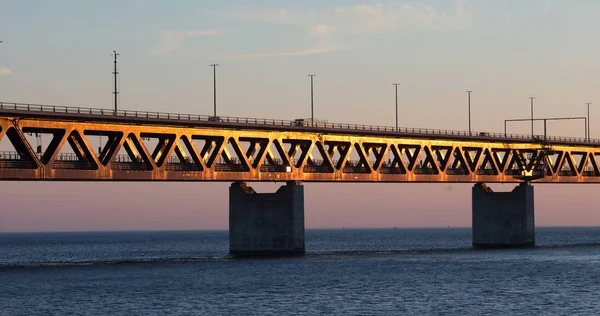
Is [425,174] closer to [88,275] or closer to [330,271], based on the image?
[330,271]

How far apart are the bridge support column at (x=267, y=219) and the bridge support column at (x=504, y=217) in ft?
132

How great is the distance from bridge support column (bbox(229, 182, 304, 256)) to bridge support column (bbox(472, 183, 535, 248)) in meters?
40.4

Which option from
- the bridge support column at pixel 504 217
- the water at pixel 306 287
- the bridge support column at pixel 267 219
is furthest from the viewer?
the bridge support column at pixel 504 217

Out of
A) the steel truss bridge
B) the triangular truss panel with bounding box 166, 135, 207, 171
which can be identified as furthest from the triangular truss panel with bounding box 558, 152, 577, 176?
the triangular truss panel with bounding box 166, 135, 207, 171

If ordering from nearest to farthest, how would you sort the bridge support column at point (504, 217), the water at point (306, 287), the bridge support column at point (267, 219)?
the water at point (306, 287) < the bridge support column at point (267, 219) < the bridge support column at point (504, 217)

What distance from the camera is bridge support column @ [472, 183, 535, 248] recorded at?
15500 cm

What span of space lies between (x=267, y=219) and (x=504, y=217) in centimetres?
4401

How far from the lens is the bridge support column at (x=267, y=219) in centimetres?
12250

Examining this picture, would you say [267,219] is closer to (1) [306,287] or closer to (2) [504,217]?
(1) [306,287]

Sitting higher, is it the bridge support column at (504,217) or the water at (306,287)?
the bridge support column at (504,217)

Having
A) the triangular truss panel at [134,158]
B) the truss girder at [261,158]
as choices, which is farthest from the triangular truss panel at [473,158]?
the triangular truss panel at [134,158]

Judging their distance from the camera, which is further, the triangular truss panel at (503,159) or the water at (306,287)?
the triangular truss panel at (503,159)

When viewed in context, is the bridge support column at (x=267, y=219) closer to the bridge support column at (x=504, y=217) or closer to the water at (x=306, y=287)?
the water at (x=306, y=287)

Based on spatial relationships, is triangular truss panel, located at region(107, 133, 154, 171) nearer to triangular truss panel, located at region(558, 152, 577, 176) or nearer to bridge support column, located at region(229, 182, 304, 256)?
bridge support column, located at region(229, 182, 304, 256)
